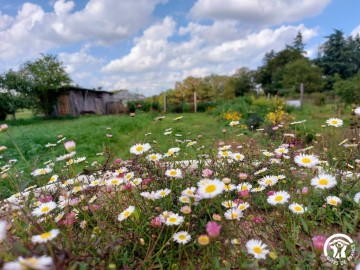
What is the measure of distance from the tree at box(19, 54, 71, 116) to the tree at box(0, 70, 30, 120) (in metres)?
0.54

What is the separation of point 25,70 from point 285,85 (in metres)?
22.3

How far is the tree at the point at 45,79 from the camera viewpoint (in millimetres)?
17203

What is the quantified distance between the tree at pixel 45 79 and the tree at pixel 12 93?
1.76ft

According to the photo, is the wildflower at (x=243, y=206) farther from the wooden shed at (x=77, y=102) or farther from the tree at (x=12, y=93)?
the wooden shed at (x=77, y=102)

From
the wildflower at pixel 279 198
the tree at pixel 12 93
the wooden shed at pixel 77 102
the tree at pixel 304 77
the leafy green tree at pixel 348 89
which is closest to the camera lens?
the wildflower at pixel 279 198

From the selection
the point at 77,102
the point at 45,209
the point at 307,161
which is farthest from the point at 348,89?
the point at 77,102

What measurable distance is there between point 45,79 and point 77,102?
2.43 meters

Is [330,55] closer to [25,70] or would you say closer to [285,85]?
[285,85]

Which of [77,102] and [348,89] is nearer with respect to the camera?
[348,89]

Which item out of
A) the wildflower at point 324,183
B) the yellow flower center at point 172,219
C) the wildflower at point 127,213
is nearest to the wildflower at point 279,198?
the wildflower at point 324,183

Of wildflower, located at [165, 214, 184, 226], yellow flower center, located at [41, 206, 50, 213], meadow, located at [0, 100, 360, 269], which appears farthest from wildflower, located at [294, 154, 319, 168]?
yellow flower center, located at [41, 206, 50, 213]

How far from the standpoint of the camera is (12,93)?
54.4ft

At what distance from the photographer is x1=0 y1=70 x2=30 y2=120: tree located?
16.0 meters

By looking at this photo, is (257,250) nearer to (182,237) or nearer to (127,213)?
(182,237)
